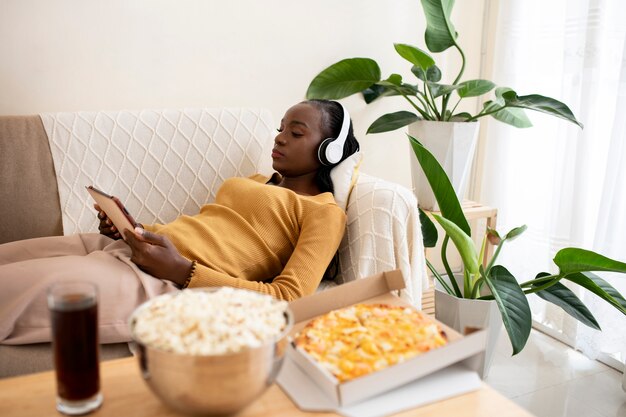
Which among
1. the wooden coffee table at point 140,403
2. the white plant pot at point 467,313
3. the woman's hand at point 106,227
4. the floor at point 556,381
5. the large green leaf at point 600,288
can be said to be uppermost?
the woman's hand at point 106,227

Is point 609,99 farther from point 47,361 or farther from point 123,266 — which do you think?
point 47,361

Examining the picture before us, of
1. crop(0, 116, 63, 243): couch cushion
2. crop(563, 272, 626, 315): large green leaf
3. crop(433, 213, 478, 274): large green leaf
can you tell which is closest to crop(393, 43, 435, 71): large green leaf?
crop(433, 213, 478, 274): large green leaf

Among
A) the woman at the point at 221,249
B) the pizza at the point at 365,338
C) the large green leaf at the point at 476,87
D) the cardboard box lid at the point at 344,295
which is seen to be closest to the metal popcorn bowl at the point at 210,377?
the pizza at the point at 365,338

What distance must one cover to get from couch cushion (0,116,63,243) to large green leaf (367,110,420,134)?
1.23 meters

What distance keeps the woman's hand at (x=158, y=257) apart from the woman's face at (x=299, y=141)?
53cm

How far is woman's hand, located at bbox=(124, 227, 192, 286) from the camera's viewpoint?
1556 millimetres

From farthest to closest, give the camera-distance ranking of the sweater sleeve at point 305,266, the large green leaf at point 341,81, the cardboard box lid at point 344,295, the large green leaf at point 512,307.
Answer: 1. the large green leaf at point 341,81
2. the large green leaf at point 512,307
3. the sweater sleeve at point 305,266
4. the cardboard box lid at point 344,295

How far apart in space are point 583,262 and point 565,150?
71 cm

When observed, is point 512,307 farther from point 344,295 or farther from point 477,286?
point 344,295

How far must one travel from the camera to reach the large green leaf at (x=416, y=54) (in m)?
2.24

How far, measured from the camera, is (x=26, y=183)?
1904mm

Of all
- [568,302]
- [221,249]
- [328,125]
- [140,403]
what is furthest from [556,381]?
[140,403]

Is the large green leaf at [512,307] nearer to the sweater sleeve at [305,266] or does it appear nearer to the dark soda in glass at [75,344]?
the sweater sleeve at [305,266]

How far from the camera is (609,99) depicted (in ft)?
7.39
